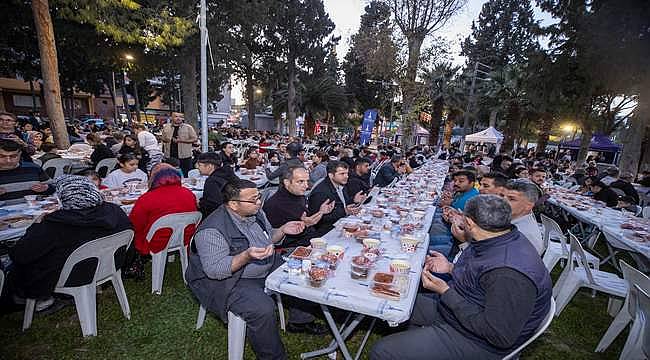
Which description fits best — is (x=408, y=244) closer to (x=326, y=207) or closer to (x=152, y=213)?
(x=326, y=207)

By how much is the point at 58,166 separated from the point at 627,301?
1018cm

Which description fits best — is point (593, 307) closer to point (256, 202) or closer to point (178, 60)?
point (256, 202)

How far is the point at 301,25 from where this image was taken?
87.1 ft

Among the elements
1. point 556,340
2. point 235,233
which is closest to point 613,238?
point 556,340

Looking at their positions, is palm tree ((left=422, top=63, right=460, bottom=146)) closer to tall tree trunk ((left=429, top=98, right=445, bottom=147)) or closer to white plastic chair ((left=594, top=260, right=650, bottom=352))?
tall tree trunk ((left=429, top=98, right=445, bottom=147))

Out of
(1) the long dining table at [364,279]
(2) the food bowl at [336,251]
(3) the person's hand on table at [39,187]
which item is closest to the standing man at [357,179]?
(1) the long dining table at [364,279]

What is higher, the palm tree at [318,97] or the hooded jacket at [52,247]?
the palm tree at [318,97]

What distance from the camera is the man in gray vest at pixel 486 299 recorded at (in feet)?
6.11

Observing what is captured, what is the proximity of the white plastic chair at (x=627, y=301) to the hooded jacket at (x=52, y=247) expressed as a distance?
5055mm

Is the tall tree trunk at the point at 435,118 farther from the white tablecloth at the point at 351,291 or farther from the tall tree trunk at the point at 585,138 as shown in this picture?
the white tablecloth at the point at 351,291

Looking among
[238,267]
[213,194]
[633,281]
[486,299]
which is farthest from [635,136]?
[238,267]

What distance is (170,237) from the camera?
3.84m

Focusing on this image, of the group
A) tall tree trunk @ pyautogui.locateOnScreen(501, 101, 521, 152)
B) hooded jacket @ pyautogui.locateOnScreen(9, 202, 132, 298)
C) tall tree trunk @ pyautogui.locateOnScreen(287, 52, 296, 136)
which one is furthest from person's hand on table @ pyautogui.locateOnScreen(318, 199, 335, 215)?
tall tree trunk @ pyautogui.locateOnScreen(501, 101, 521, 152)

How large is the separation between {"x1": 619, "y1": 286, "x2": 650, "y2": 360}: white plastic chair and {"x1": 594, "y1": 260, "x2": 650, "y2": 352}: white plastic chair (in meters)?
0.09
